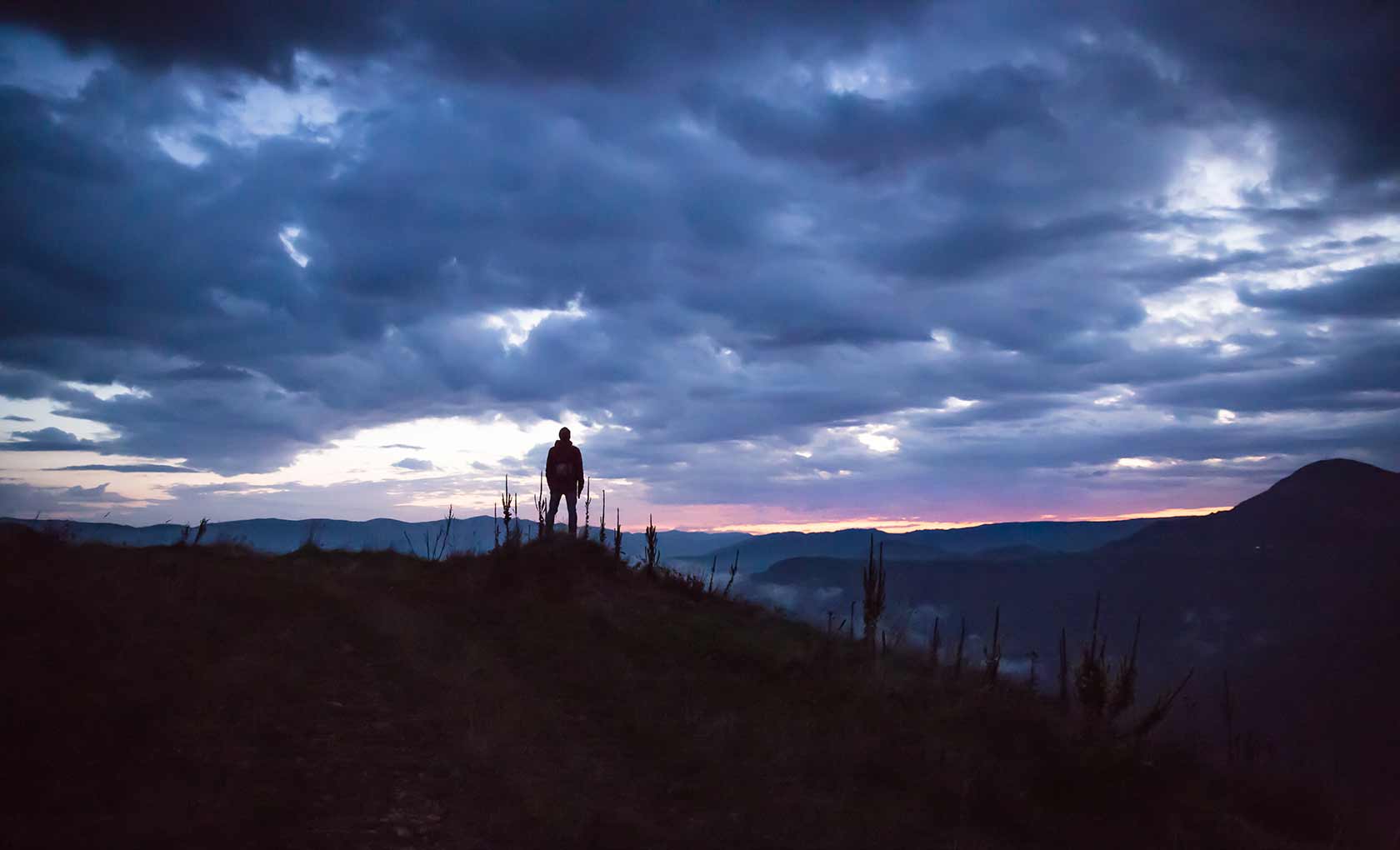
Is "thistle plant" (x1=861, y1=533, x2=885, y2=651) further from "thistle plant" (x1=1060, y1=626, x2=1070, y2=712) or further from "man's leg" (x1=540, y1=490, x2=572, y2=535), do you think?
"man's leg" (x1=540, y1=490, x2=572, y2=535)

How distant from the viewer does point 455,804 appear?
7.62 m

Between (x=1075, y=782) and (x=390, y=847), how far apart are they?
9267mm

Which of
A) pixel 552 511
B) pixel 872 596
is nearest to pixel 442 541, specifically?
pixel 552 511

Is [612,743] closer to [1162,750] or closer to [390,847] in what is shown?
[390,847]

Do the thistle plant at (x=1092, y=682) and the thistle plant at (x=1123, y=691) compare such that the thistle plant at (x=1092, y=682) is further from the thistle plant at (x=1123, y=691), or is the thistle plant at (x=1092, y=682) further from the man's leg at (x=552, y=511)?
the man's leg at (x=552, y=511)

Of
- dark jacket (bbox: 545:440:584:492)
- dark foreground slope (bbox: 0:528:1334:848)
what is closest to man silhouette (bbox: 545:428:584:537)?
dark jacket (bbox: 545:440:584:492)

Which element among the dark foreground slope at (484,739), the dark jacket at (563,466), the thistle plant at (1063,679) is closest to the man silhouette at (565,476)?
the dark jacket at (563,466)

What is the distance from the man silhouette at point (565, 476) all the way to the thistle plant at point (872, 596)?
335 inches

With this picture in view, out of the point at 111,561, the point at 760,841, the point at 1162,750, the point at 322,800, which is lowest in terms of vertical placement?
the point at 1162,750

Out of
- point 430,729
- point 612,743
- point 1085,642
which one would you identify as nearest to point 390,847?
point 430,729

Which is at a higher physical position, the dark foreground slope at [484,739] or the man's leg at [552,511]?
the man's leg at [552,511]

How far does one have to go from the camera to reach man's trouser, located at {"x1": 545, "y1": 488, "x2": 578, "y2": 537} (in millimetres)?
23688

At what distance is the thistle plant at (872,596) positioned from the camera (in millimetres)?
19688

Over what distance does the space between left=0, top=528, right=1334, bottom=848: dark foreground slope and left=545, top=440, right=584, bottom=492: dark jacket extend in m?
6.51
